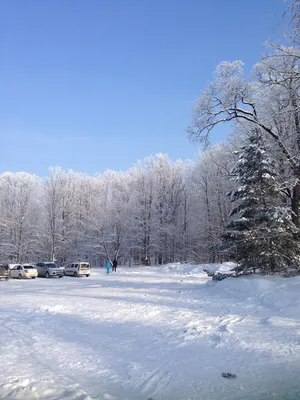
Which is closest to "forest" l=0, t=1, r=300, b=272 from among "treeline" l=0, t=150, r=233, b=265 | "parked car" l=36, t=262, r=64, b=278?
"treeline" l=0, t=150, r=233, b=265

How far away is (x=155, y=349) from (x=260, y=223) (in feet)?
38.4

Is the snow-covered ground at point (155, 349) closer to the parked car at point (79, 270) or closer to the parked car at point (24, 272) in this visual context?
the parked car at point (24, 272)

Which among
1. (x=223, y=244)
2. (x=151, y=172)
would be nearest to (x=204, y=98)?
(x=223, y=244)

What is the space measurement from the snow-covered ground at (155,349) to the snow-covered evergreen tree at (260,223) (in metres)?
3.19

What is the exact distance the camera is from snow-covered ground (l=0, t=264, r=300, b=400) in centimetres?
589

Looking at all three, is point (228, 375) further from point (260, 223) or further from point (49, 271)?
point (49, 271)

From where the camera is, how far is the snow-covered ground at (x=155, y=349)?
5.89 m

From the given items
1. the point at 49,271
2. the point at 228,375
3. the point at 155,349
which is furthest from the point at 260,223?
the point at 49,271

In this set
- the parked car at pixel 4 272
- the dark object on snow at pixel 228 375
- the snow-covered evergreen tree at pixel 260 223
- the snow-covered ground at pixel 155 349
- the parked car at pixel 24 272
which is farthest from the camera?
the parked car at pixel 24 272

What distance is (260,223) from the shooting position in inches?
717

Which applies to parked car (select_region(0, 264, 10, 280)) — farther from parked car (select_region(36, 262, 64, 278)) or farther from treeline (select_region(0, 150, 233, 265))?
treeline (select_region(0, 150, 233, 265))

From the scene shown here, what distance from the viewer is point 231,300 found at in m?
14.9

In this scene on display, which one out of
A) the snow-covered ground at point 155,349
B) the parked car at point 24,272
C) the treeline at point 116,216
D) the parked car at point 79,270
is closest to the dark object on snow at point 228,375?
the snow-covered ground at point 155,349

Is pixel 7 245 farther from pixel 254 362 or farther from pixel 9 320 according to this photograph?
pixel 254 362
